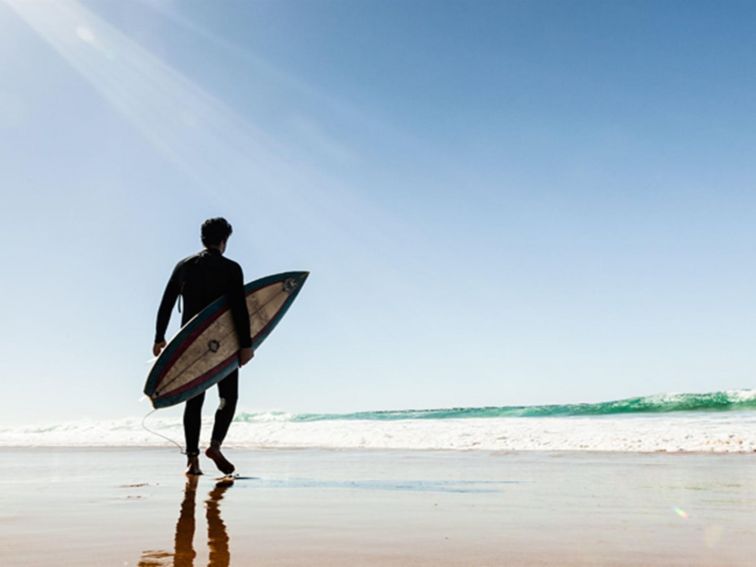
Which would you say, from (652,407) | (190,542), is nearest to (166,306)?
(190,542)

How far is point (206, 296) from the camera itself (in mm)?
5207

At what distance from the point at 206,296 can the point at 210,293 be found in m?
0.04

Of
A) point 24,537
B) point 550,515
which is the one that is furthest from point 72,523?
point 550,515

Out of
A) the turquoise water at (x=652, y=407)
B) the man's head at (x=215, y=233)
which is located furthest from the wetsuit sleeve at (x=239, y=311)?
the turquoise water at (x=652, y=407)

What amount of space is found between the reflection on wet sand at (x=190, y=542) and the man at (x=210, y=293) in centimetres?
139

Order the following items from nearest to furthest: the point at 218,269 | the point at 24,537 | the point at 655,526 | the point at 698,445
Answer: the point at 24,537, the point at 655,526, the point at 218,269, the point at 698,445

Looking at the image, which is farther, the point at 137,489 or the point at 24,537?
the point at 137,489

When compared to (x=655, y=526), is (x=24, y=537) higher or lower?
higher

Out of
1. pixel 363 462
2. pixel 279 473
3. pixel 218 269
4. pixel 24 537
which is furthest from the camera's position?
pixel 363 462

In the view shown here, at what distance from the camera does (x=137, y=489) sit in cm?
455

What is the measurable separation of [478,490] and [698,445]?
5.44m

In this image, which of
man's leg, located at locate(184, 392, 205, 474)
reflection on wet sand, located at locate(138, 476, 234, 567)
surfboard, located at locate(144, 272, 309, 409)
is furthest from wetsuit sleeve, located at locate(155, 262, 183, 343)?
reflection on wet sand, located at locate(138, 476, 234, 567)

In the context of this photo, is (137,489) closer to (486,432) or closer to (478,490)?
(478,490)

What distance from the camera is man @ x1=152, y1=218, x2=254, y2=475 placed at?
5.13 meters
